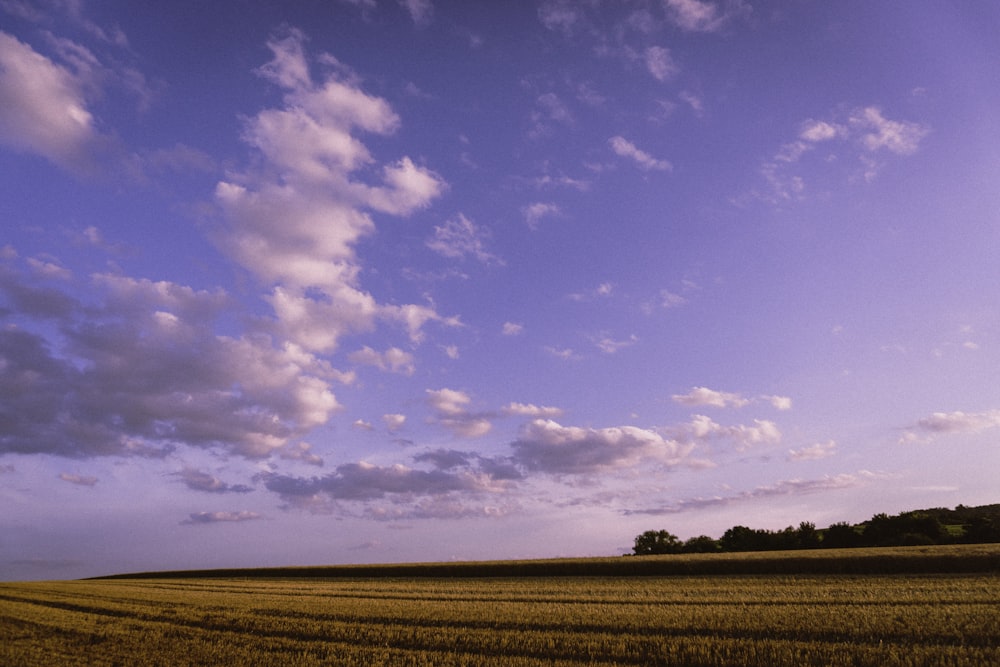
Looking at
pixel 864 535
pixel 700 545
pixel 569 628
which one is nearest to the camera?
pixel 569 628

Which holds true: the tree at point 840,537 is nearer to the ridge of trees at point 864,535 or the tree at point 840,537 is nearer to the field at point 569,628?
the ridge of trees at point 864,535

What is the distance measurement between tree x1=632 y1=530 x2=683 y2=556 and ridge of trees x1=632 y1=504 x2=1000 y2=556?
0.02m

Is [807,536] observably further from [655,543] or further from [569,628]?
[569,628]

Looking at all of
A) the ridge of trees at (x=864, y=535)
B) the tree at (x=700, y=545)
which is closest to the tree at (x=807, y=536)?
the ridge of trees at (x=864, y=535)

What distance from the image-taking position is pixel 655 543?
67.9 m

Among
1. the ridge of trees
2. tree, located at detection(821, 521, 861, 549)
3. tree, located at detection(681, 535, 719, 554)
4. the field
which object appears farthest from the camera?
tree, located at detection(681, 535, 719, 554)

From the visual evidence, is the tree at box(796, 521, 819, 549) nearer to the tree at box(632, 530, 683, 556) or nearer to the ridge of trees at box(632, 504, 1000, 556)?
the ridge of trees at box(632, 504, 1000, 556)

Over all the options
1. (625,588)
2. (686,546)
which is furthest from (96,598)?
(686,546)

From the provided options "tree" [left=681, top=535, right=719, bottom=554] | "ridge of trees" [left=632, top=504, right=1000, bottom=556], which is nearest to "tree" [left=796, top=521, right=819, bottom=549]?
"ridge of trees" [left=632, top=504, right=1000, bottom=556]

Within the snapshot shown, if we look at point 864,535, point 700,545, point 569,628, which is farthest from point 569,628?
point 700,545

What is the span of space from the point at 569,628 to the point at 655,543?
5632 cm

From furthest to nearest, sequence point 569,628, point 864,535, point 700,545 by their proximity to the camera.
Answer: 1. point 700,545
2. point 864,535
3. point 569,628

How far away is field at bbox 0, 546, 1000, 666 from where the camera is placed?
13.2m

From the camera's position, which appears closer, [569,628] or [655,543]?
[569,628]
